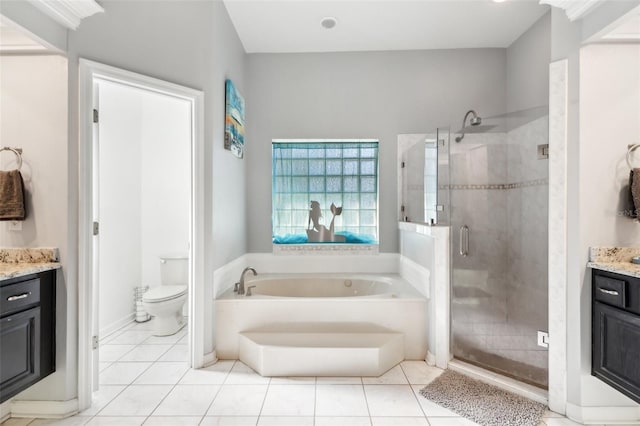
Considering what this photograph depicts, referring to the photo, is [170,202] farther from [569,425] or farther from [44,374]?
[569,425]

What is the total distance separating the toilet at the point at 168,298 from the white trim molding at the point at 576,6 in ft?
11.3

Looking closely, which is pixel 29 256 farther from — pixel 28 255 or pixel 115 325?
pixel 115 325

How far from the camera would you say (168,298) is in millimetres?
2828

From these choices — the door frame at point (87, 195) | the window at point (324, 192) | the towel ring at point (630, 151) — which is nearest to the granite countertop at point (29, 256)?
the door frame at point (87, 195)

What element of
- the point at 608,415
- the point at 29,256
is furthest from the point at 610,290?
the point at 29,256

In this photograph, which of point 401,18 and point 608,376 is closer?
point 608,376

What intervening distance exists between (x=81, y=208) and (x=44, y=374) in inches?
36.3

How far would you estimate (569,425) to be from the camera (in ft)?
5.64

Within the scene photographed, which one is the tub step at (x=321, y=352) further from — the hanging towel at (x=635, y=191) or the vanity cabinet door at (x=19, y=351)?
the hanging towel at (x=635, y=191)

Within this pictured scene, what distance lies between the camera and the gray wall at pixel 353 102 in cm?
327

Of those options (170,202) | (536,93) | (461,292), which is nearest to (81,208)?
(170,202)

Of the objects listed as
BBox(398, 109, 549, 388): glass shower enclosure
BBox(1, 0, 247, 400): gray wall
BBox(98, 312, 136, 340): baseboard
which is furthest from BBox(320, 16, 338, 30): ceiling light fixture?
BBox(98, 312, 136, 340): baseboard

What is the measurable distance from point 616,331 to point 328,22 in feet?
9.69

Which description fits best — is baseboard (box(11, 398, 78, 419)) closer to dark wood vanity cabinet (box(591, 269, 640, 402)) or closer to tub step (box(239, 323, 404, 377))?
tub step (box(239, 323, 404, 377))
